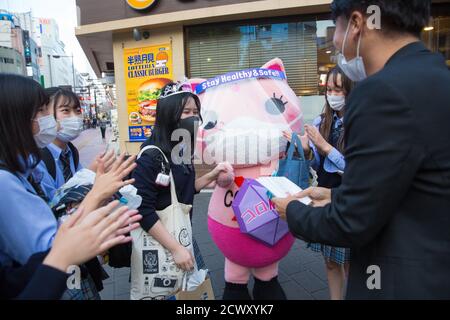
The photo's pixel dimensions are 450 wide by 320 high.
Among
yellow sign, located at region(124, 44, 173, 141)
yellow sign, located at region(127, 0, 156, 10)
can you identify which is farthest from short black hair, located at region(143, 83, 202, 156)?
yellow sign, located at region(127, 0, 156, 10)

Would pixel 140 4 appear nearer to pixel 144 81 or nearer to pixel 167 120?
pixel 144 81

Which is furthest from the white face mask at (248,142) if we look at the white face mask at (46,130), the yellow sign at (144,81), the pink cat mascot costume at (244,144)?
the yellow sign at (144,81)

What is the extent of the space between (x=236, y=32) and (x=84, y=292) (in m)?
6.36

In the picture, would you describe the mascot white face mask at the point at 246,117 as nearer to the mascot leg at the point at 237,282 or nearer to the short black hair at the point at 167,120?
the short black hair at the point at 167,120

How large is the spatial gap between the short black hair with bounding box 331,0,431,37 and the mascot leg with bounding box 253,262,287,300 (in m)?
1.80

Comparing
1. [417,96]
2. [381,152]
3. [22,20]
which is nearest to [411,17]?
[417,96]

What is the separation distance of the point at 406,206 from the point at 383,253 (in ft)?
0.61

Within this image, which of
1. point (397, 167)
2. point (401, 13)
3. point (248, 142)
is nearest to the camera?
point (397, 167)

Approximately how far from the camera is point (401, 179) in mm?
1016

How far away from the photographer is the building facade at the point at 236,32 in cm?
650

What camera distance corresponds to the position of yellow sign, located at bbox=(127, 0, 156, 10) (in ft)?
22.5

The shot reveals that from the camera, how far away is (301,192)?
5.09 feet

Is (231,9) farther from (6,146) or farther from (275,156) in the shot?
(6,146)

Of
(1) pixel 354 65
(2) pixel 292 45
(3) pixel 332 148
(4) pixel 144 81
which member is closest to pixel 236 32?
(2) pixel 292 45
